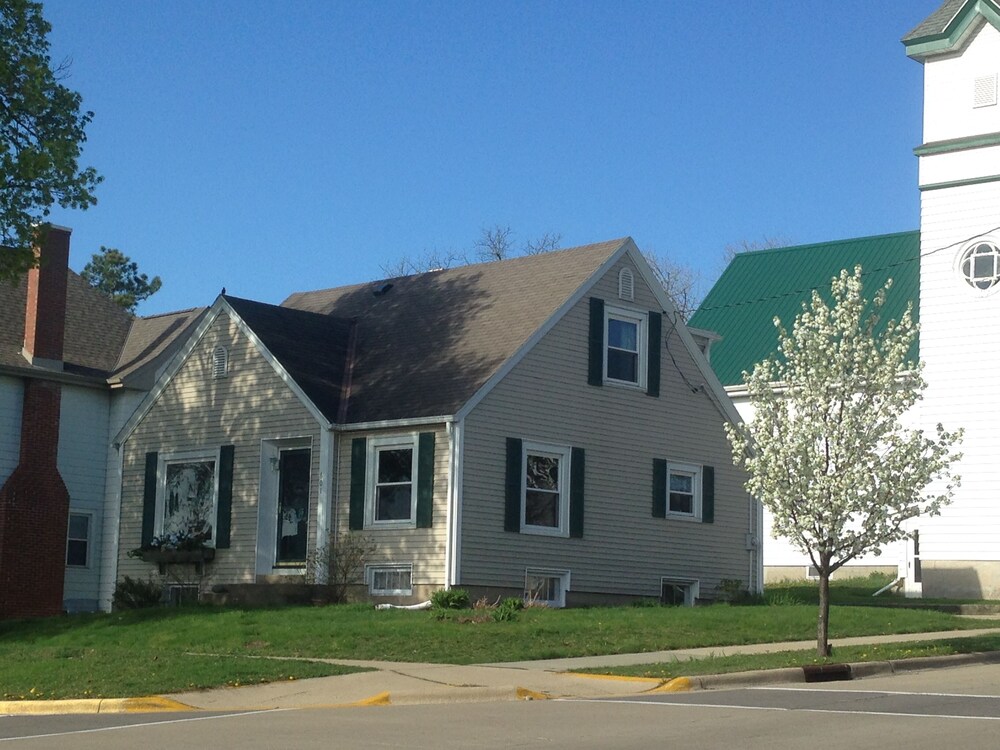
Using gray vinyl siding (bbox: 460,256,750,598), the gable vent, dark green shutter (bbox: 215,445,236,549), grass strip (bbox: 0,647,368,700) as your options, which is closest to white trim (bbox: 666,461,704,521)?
gray vinyl siding (bbox: 460,256,750,598)

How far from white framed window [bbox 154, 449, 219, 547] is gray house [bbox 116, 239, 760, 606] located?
0.13 feet

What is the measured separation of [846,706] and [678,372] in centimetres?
1585

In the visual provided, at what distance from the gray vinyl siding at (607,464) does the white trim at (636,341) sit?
0.15 meters

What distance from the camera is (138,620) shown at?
22.5 meters

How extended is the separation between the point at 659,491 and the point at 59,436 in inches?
512

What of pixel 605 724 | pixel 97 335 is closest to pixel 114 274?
pixel 97 335

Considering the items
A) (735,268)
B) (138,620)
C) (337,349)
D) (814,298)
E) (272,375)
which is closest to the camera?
(814,298)

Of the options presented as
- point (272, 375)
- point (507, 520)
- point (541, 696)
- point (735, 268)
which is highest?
point (735, 268)

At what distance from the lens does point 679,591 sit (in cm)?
2853

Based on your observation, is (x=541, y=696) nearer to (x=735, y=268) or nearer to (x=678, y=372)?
(x=678, y=372)

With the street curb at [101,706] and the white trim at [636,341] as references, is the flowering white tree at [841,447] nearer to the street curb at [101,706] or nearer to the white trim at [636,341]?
the street curb at [101,706]

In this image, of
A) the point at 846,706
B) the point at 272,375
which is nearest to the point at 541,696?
the point at 846,706

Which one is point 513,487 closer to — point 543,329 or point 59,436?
point 543,329

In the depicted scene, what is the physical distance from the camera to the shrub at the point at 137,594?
27.3 meters
